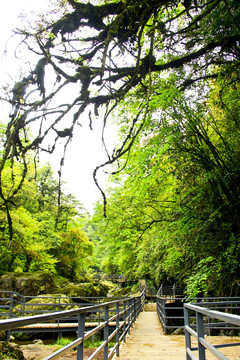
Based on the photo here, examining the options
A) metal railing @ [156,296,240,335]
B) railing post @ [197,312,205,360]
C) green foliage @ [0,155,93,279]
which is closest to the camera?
railing post @ [197,312,205,360]

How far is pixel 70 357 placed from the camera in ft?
24.5

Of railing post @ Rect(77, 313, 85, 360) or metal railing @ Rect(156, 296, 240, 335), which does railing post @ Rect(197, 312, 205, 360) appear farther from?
railing post @ Rect(77, 313, 85, 360)

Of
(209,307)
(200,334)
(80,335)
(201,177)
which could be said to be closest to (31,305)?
(209,307)

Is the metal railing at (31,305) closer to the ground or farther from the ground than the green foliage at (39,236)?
closer to the ground

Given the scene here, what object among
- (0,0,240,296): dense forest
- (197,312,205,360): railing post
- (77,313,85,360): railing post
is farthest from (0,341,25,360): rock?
(197,312,205,360): railing post

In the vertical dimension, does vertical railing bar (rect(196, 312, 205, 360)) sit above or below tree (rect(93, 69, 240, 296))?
below

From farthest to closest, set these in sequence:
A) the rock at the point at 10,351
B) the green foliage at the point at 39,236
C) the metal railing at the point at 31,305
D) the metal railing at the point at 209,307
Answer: the green foliage at the point at 39,236 < the metal railing at the point at 31,305 < the rock at the point at 10,351 < the metal railing at the point at 209,307

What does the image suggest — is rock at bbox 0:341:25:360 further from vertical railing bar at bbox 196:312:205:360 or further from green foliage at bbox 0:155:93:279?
green foliage at bbox 0:155:93:279

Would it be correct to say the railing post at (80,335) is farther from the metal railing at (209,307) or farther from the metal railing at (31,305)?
the metal railing at (31,305)

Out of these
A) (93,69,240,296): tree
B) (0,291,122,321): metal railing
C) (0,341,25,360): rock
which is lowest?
(0,291,122,321): metal railing

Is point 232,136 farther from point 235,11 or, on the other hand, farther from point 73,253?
point 73,253

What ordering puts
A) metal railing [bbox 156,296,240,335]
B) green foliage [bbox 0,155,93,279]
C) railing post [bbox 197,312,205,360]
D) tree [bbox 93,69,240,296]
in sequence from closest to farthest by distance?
1. railing post [bbox 197,312,205,360]
2. metal railing [bbox 156,296,240,335]
3. tree [bbox 93,69,240,296]
4. green foliage [bbox 0,155,93,279]

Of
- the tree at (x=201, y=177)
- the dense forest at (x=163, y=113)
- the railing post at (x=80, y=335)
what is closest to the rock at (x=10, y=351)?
the dense forest at (x=163, y=113)

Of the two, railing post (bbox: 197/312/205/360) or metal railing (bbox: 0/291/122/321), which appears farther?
metal railing (bbox: 0/291/122/321)
